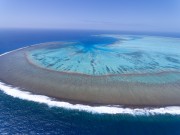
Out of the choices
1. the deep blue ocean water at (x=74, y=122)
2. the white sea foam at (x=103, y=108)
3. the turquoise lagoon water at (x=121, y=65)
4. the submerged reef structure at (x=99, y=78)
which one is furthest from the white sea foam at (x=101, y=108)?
the turquoise lagoon water at (x=121, y=65)

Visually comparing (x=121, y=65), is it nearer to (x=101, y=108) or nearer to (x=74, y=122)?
(x=101, y=108)

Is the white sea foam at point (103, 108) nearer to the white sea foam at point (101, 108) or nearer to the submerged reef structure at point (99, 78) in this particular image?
the white sea foam at point (101, 108)

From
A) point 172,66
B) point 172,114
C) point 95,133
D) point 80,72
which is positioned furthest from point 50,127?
point 172,66

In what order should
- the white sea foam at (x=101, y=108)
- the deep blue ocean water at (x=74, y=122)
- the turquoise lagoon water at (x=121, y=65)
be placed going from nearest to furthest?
the deep blue ocean water at (x=74, y=122) → the white sea foam at (x=101, y=108) → the turquoise lagoon water at (x=121, y=65)

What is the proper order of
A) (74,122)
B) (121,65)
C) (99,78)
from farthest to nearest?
(121,65) → (99,78) → (74,122)

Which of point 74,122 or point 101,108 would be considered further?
point 101,108

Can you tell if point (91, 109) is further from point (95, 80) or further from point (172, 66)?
point (172, 66)

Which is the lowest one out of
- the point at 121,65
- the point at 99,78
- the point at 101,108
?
the point at 101,108

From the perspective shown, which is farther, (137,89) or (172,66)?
(172,66)

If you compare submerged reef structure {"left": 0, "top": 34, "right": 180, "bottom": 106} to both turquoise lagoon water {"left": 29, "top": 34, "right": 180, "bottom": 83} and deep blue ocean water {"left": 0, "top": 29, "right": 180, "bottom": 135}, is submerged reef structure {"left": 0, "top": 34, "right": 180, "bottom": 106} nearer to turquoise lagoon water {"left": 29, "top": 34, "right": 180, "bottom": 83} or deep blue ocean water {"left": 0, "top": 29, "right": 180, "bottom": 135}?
turquoise lagoon water {"left": 29, "top": 34, "right": 180, "bottom": 83}

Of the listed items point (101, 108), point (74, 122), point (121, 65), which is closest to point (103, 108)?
point (101, 108)

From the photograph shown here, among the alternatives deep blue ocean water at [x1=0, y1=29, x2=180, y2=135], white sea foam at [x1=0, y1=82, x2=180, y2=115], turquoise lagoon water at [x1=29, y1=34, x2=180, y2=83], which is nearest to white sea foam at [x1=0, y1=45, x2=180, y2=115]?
white sea foam at [x1=0, y1=82, x2=180, y2=115]
